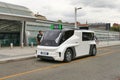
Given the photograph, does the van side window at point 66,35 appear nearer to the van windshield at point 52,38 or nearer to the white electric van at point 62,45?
the white electric van at point 62,45

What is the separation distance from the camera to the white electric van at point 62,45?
36.6ft

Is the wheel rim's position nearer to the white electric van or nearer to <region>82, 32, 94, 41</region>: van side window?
the white electric van

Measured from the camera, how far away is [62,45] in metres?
11.4

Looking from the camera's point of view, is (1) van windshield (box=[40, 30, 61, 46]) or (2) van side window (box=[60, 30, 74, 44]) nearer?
(1) van windshield (box=[40, 30, 61, 46])

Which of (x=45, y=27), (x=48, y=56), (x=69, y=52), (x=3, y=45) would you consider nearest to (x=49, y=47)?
(x=48, y=56)

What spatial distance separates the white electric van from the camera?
11164 millimetres

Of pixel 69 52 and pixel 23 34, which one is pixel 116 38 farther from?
pixel 69 52

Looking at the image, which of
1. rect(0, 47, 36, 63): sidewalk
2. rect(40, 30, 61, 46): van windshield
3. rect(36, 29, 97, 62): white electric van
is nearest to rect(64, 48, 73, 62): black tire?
rect(36, 29, 97, 62): white electric van

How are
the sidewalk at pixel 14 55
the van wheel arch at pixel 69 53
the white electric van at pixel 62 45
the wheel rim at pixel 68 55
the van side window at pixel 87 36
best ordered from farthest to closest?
the van side window at pixel 87 36 → the sidewalk at pixel 14 55 → the wheel rim at pixel 68 55 → the van wheel arch at pixel 69 53 → the white electric van at pixel 62 45

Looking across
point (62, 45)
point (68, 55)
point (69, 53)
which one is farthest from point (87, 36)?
point (62, 45)

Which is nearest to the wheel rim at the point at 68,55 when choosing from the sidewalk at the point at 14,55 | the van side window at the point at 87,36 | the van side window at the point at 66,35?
the van side window at the point at 66,35

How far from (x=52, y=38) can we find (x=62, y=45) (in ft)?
2.69

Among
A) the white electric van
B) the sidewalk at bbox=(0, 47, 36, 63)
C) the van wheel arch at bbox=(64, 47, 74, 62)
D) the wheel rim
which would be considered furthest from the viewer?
the sidewalk at bbox=(0, 47, 36, 63)

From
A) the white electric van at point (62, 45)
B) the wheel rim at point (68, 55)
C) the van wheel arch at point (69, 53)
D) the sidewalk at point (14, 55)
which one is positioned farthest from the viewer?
the sidewalk at point (14, 55)
